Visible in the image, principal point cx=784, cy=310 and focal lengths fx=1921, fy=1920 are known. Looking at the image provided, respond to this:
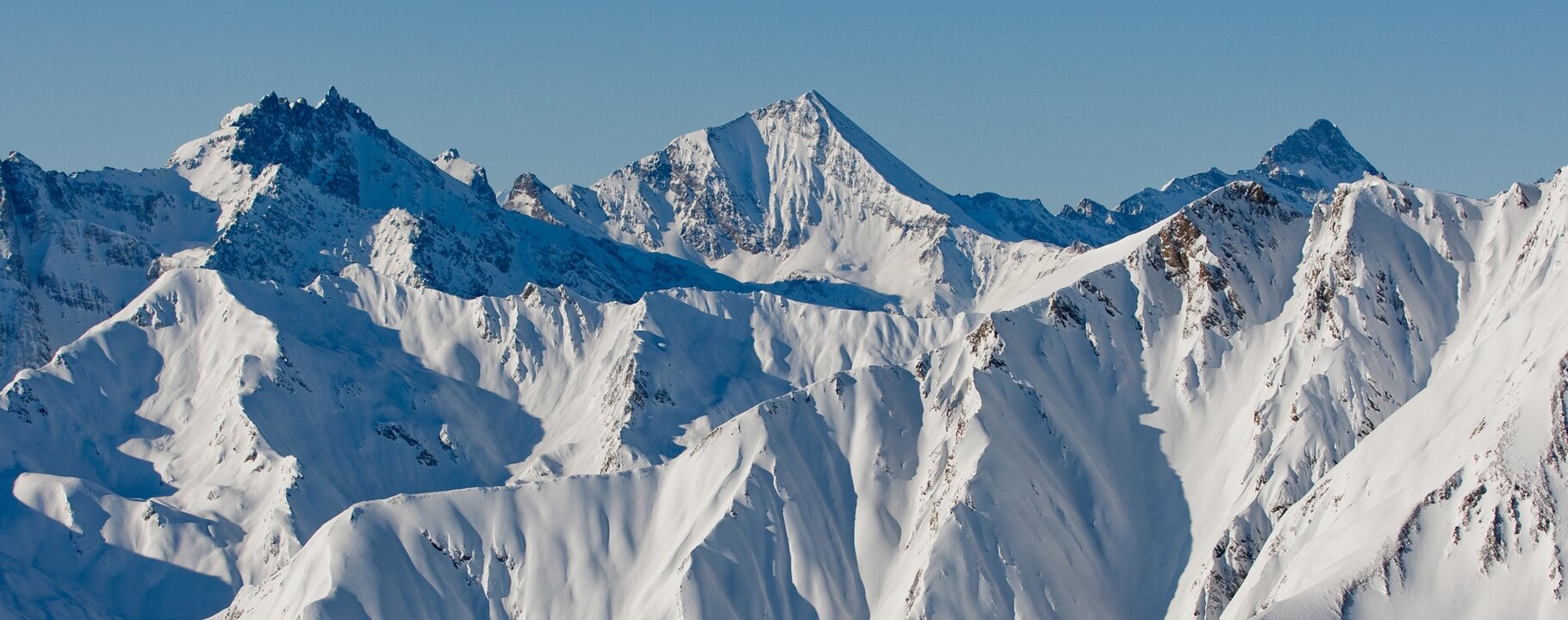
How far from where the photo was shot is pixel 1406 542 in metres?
150

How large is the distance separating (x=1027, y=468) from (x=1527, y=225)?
190ft

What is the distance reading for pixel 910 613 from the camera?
186m

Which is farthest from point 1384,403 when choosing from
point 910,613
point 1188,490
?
point 910,613

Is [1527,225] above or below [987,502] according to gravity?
above

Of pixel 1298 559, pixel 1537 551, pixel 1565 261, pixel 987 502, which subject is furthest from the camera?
pixel 987 502

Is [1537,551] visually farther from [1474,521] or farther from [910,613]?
[910,613]

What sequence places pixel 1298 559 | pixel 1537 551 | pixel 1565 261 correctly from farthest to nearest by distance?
pixel 1565 261 → pixel 1298 559 → pixel 1537 551

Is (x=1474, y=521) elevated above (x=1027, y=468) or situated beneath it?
situated beneath

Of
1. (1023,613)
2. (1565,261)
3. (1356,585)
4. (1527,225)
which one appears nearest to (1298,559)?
(1356,585)

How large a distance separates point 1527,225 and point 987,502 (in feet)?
209

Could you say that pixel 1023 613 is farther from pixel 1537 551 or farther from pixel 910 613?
pixel 1537 551

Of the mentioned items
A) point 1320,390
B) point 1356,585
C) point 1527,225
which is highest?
point 1527,225

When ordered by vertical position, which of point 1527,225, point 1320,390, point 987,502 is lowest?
point 987,502

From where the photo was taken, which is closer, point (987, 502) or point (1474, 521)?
point (1474, 521)
